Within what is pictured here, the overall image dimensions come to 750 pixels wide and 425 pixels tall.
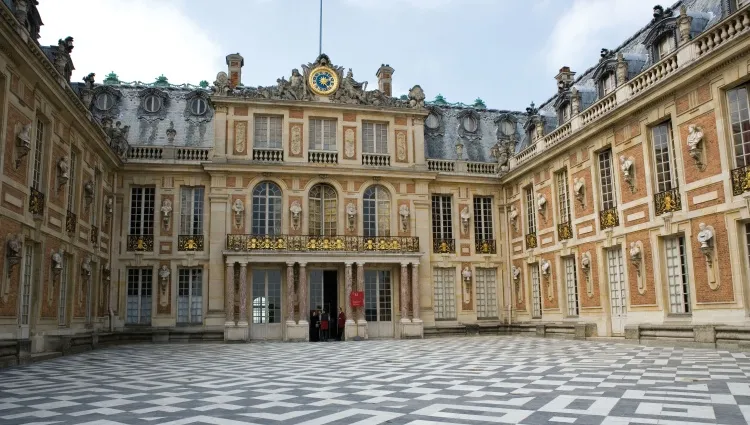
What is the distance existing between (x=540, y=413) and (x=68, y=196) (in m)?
16.3

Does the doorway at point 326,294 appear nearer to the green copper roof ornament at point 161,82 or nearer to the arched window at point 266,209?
the arched window at point 266,209

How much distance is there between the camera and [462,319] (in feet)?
88.9

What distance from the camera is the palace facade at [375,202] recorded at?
15133mm

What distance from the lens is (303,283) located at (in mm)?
24578

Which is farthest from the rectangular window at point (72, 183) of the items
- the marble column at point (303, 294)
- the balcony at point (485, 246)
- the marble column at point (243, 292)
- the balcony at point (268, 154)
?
the balcony at point (485, 246)

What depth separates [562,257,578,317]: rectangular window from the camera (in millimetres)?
22062

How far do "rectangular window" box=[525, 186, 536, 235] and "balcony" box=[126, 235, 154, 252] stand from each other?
51.2ft

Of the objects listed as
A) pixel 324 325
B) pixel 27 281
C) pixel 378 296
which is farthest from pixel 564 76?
pixel 27 281

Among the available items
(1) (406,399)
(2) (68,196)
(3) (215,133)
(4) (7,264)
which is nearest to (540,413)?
(1) (406,399)

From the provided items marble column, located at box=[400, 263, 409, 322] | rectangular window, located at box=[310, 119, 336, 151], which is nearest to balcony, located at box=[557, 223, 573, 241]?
marble column, located at box=[400, 263, 409, 322]

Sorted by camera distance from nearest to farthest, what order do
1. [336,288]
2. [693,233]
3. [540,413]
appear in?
[540,413]
[693,233]
[336,288]

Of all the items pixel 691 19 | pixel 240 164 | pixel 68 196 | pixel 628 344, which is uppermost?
pixel 691 19

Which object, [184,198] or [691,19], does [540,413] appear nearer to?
[691,19]

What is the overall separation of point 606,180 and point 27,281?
686 inches
